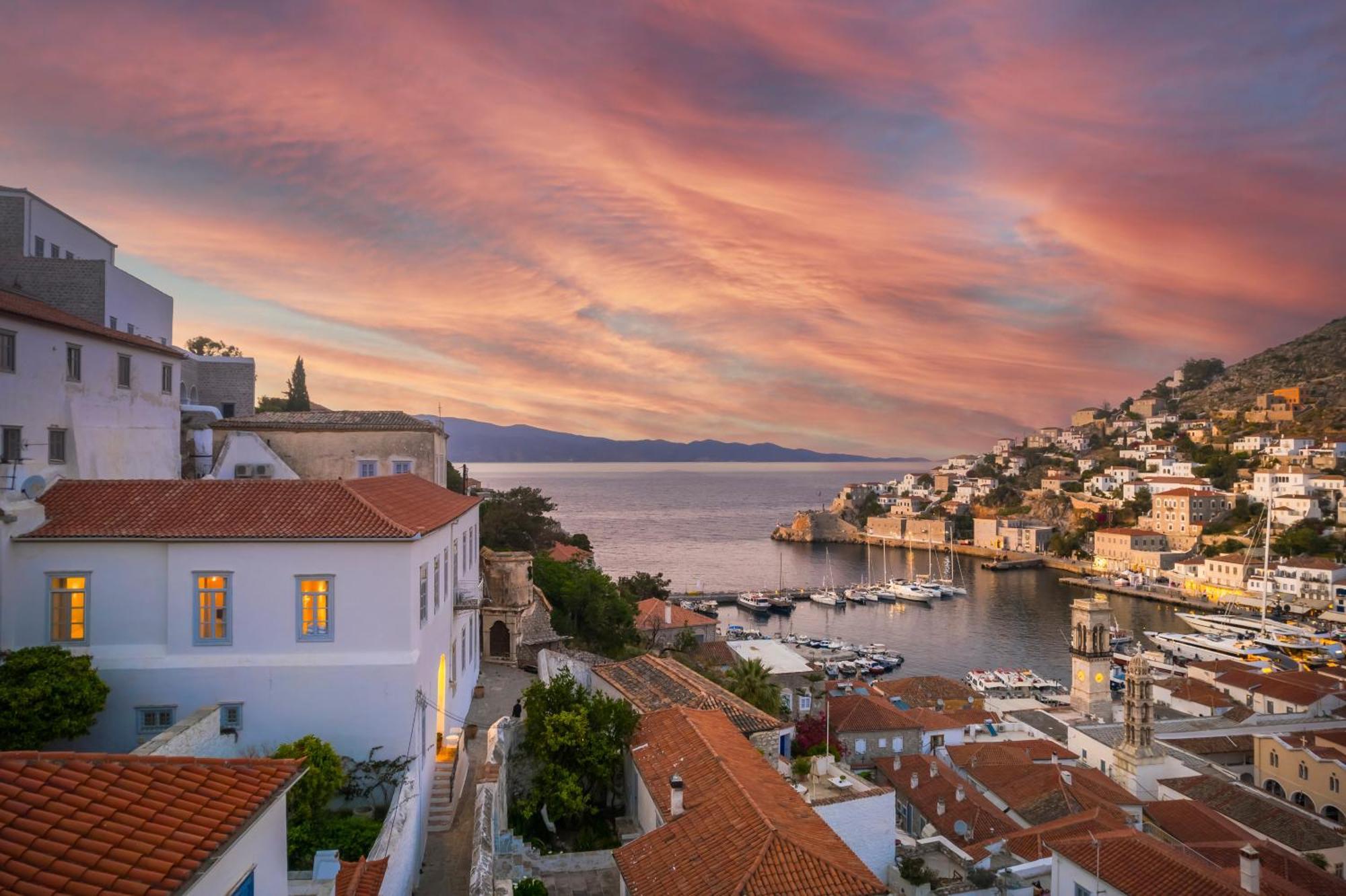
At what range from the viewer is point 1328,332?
6865 inches

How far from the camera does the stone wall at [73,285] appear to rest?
21.4 meters

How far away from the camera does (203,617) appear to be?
12.4 meters

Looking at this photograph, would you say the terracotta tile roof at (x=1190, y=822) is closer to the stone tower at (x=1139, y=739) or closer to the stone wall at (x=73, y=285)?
the stone tower at (x=1139, y=739)

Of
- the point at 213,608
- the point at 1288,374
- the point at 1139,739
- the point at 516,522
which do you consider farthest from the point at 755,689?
the point at 1288,374

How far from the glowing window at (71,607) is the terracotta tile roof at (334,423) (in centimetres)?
1074

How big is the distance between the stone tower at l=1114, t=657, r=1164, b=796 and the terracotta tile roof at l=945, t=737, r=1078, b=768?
7.05 feet

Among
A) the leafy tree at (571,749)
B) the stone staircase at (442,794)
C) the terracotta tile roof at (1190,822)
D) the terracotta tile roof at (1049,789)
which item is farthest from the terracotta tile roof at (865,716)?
the stone staircase at (442,794)

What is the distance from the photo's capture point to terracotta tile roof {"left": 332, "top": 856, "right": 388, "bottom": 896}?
873 cm

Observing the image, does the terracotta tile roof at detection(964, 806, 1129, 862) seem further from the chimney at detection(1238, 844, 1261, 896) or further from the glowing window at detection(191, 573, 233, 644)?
the glowing window at detection(191, 573, 233, 644)

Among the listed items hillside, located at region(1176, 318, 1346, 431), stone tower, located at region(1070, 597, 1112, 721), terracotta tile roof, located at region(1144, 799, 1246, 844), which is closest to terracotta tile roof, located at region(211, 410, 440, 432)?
terracotta tile roof, located at region(1144, 799, 1246, 844)

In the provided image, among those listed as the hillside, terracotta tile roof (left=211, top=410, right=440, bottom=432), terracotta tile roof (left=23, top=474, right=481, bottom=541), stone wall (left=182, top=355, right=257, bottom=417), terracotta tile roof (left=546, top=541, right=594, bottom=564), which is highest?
the hillside

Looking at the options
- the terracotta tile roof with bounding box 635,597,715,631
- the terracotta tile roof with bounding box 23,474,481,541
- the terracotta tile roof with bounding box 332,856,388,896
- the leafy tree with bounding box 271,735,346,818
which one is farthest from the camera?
the terracotta tile roof with bounding box 635,597,715,631

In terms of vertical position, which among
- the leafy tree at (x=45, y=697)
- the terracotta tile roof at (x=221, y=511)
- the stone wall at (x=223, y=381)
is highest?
the stone wall at (x=223, y=381)

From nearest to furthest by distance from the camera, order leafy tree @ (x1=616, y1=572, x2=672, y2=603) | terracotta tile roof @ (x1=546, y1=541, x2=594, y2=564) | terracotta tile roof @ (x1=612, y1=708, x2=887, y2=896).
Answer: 1. terracotta tile roof @ (x1=612, y1=708, x2=887, y2=896)
2. terracotta tile roof @ (x1=546, y1=541, x2=594, y2=564)
3. leafy tree @ (x1=616, y1=572, x2=672, y2=603)
